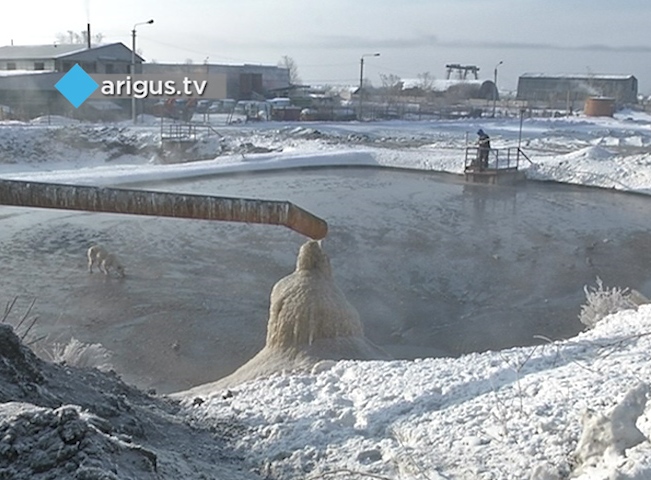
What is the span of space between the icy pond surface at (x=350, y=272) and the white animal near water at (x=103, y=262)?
259mm

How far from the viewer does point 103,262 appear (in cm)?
1684

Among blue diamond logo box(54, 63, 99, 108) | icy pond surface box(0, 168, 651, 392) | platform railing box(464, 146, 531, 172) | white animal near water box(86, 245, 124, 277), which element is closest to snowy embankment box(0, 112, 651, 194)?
platform railing box(464, 146, 531, 172)

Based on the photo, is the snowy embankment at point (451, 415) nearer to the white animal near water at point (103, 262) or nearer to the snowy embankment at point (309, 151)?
the white animal near water at point (103, 262)

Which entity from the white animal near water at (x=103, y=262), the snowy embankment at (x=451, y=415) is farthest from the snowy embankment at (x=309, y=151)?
the snowy embankment at (x=451, y=415)

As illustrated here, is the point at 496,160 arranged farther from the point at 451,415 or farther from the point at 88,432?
the point at 88,432

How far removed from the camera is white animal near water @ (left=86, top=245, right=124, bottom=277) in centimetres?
1681

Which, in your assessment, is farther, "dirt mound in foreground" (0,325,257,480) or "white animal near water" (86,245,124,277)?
"white animal near water" (86,245,124,277)

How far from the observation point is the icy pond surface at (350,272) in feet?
43.2

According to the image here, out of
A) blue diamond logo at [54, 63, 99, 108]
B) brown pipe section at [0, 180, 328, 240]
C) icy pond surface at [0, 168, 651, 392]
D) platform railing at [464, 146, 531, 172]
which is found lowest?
icy pond surface at [0, 168, 651, 392]

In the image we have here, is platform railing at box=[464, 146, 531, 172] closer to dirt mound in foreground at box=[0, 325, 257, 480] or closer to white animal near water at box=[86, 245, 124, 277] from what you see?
white animal near water at box=[86, 245, 124, 277]

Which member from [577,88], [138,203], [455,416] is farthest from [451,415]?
→ [577,88]

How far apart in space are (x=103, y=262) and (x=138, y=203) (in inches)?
405

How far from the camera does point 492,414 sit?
17.4 ft

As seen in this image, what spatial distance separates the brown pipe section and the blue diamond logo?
160 ft
